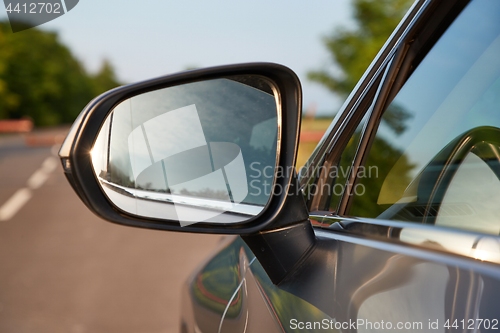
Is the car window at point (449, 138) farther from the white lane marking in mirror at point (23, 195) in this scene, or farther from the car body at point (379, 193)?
the white lane marking in mirror at point (23, 195)

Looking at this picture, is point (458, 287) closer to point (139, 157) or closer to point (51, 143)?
point (139, 157)

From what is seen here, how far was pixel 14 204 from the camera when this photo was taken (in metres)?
11.6

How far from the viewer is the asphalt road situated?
5102mm

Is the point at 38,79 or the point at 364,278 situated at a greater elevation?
the point at 364,278

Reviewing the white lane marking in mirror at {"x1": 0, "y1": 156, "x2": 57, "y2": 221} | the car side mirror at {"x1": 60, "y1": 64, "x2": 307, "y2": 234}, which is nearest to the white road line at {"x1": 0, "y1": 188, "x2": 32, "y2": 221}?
the white lane marking in mirror at {"x1": 0, "y1": 156, "x2": 57, "y2": 221}

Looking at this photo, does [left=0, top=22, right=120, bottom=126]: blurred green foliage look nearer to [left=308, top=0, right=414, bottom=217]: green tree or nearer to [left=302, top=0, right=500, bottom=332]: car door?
[left=308, top=0, right=414, bottom=217]: green tree

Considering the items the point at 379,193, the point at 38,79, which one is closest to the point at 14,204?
the point at 379,193

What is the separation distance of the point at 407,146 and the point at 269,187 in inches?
16.6

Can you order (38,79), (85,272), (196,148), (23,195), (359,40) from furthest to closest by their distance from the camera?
(38,79)
(359,40)
(23,195)
(85,272)
(196,148)

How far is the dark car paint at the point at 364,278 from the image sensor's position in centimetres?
98

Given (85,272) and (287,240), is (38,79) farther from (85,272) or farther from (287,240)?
(287,240)

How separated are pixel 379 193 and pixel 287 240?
13.2 inches

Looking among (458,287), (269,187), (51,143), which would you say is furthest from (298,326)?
(51,143)

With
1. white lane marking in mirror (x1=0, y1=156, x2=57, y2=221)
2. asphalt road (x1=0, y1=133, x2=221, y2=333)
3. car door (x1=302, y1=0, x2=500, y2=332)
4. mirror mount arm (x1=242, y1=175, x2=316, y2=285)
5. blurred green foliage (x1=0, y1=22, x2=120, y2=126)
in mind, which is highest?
car door (x1=302, y1=0, x2=500, y2=332)
